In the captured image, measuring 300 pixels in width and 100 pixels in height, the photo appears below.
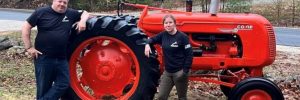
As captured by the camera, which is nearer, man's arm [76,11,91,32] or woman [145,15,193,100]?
man's arm [76,11,91,32]

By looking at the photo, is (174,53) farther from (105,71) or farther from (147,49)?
(105,71)

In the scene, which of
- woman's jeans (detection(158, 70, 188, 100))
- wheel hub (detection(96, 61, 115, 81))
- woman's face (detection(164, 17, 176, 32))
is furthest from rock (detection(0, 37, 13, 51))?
woman's face (detection(164, 17, 176, 32))

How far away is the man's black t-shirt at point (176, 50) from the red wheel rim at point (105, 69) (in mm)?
428

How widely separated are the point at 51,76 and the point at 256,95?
8.47ft

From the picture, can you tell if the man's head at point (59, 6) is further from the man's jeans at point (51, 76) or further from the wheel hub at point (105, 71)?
the wheel hub at point (105, 71)

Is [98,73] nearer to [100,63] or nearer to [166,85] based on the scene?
[100,63]

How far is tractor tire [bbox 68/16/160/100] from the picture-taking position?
6.82m

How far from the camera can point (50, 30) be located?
20.9 ft

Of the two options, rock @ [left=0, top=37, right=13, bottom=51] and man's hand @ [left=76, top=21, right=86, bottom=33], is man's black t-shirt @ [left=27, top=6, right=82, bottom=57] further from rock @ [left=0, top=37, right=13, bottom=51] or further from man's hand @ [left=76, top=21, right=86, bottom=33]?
rock @ [left=0, top=37, right=13, bottom=51]

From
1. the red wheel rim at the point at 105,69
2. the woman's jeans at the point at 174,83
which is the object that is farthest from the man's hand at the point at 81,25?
the woman's jeans at the point at 174,83

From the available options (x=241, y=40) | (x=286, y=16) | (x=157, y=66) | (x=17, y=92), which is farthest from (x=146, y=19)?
(x=286, y=16)

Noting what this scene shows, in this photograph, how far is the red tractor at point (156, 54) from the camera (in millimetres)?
6812

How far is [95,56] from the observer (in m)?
7.20

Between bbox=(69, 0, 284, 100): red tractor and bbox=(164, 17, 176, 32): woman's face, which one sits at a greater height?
bbox=(164, 17, 176, 32): woman's face
